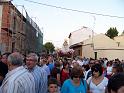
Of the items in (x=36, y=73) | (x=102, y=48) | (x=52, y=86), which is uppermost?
(x=102, y=48)

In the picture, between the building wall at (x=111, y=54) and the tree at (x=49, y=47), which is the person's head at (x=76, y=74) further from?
the tree at (x=49, y=47)

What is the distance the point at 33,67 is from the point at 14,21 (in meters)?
41.5

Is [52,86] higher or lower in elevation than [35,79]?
lower

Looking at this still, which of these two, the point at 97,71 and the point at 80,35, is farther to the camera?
the point at 80,35

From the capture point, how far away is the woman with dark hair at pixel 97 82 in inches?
335

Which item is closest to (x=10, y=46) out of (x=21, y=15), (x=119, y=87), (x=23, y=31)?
(x=21, y=15)

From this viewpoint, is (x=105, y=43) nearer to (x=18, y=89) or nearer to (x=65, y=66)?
(x=65, y=66)

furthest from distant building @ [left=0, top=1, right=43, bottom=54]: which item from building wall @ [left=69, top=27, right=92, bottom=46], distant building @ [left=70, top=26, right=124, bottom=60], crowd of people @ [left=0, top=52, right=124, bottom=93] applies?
building wall @ [left=69, top=27, right=92, bottom=46]

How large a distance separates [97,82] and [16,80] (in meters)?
3.16

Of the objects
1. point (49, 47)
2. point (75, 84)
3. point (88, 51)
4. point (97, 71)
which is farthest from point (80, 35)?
point (75, 84)

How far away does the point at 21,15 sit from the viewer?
5350 cm

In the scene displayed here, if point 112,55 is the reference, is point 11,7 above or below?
above

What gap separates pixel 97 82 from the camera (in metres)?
8.63

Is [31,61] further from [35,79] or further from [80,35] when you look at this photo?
[80,35]
